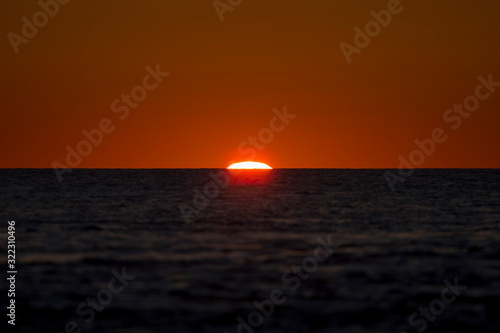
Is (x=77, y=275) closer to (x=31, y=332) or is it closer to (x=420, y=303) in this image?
(x=31, y=332)

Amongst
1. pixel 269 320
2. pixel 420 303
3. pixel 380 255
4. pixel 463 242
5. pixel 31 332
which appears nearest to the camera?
pixel 31 332

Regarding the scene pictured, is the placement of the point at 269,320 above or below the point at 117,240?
below

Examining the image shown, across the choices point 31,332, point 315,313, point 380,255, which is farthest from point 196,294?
point 380,255

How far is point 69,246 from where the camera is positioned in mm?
34938

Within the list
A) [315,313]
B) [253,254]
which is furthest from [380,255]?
[315,313]

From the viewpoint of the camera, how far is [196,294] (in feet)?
77.9

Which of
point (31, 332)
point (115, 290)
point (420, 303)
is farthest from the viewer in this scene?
point (115, 290)

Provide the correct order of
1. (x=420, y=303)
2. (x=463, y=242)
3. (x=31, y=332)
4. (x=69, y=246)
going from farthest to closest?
Result: 1. (x=463, y=242)
2. (x=69, y=246)
3. (x=420, y=303)
4. (x=31, y=332)

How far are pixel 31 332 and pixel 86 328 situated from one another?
1.36m

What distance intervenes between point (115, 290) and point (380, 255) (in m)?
12.9

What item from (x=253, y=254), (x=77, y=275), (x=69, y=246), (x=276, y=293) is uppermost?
(x=69, y=246)

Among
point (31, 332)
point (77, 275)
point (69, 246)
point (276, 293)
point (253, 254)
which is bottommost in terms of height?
point (31, 332)

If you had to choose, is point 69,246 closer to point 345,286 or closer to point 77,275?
point 77,275

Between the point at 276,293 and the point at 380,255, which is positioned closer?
the point at 276,293
